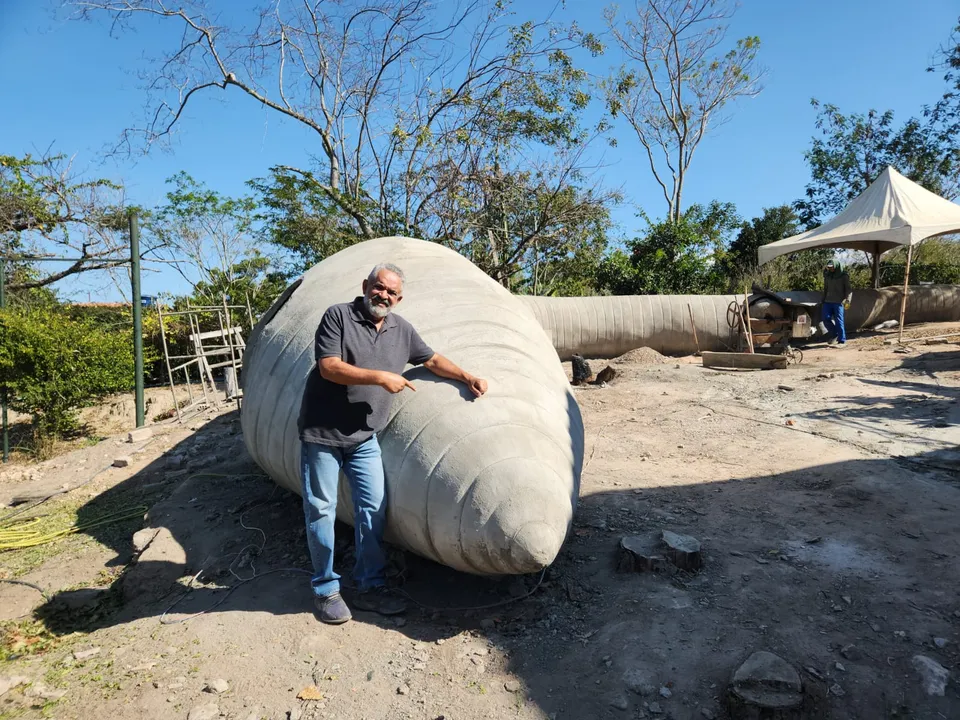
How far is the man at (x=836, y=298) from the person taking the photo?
495 inches

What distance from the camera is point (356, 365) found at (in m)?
3.09

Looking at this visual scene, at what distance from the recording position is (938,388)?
24.1 ft

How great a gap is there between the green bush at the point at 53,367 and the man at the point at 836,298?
514 inches

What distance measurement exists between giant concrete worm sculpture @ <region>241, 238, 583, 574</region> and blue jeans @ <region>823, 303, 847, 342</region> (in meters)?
11.0

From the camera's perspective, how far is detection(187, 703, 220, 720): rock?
2.56 m

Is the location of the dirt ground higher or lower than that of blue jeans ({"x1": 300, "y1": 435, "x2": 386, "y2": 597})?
lower

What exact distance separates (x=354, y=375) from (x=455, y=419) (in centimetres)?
52

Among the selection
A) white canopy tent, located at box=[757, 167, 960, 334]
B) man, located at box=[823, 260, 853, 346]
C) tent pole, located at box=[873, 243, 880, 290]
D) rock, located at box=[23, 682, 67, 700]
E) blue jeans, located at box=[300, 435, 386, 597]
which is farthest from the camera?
tent pole, located at box=[873, 243, 880, 290]

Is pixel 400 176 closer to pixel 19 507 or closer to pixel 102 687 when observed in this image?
pixel 19 507

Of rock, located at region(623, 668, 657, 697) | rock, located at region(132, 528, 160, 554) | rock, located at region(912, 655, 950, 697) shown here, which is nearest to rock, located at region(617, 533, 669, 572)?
rock, located at region(623, 668, 657, 697)

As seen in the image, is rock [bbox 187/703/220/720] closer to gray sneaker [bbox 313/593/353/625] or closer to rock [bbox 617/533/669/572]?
gray sneaker [bbox 313/593/353/625]

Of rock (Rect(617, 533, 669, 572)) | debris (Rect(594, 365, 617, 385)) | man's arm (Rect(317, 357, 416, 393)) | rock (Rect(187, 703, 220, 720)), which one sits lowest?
rock (Rect(187, 703, 220, 720))

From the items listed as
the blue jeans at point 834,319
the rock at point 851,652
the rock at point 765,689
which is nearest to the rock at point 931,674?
the rock at point 851,652

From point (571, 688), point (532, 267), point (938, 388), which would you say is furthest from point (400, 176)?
point (571, 688)
